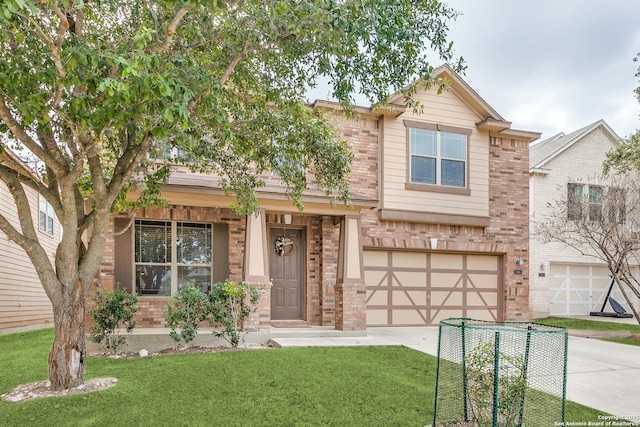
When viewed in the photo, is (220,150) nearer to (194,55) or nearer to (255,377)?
(194,55)

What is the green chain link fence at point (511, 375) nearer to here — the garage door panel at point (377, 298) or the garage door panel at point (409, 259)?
the garage door panel at point (377, 298)

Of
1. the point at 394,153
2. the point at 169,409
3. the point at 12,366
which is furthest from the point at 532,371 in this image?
the point at 394,153

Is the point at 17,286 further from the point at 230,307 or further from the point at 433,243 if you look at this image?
the point at 433,243

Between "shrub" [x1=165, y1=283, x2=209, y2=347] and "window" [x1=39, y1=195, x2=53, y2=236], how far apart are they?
8.94 meters

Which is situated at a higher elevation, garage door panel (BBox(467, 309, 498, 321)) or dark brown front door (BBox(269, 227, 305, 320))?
dark brown front door (BBox(269, 227, 305, 320))

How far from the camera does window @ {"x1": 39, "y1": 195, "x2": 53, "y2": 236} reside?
48.3ft

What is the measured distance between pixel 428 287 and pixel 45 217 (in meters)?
12.4

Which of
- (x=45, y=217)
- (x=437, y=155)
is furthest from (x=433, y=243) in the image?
(x=45, y=217)

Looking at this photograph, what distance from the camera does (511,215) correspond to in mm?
13078

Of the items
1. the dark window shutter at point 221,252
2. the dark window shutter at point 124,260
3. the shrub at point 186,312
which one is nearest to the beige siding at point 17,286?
the dark window shutter at point 124,260

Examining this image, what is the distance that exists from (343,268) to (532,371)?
649 cm

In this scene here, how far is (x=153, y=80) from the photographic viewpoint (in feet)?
13.8

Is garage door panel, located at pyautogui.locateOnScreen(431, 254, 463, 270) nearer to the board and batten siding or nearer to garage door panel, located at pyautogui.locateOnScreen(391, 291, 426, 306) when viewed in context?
garage door panel, located at pyautogui.locateOnScreen(391, 291, 426, 306)

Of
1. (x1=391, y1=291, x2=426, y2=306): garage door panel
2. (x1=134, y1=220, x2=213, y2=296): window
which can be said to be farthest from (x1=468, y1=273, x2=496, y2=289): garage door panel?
(x1=134, y1=220, x2=213, y2=296): window
